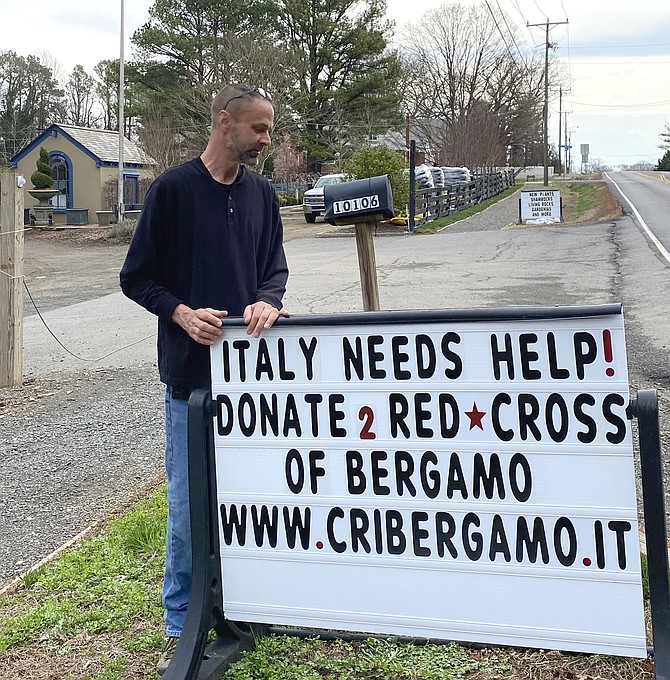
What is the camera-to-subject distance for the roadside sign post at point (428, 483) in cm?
260

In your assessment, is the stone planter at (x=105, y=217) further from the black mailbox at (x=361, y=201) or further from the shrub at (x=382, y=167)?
the black mailbox at (x=361, y=201)

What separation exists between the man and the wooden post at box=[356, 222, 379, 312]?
0.56 meters

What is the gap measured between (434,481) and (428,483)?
20 millimetres

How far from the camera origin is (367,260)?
12.5ft

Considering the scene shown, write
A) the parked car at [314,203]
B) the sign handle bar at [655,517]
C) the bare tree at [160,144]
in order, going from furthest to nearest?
the bare tree at [160,144] < the parked car at [314,203] < the sign handle bar at [655,517]

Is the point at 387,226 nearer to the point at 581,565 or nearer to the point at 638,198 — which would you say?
the point at 638,198

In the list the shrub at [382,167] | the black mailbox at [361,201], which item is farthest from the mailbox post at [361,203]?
the shrub at [382,167]

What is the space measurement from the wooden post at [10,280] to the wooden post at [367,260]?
5508 millimetres

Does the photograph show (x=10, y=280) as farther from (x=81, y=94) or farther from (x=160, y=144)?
(x=81, y=94)

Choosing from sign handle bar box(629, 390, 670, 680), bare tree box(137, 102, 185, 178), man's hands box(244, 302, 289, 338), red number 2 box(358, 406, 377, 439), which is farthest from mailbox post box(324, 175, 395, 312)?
bare tree box(137, 102, 185, 178)

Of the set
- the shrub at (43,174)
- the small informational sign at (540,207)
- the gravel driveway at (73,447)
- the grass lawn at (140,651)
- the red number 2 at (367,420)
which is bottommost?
the grass lawn at (140,651)

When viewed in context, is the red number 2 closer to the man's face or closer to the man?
the man

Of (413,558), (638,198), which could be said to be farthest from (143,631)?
(638,198)

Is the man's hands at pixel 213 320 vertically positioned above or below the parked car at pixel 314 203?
below
